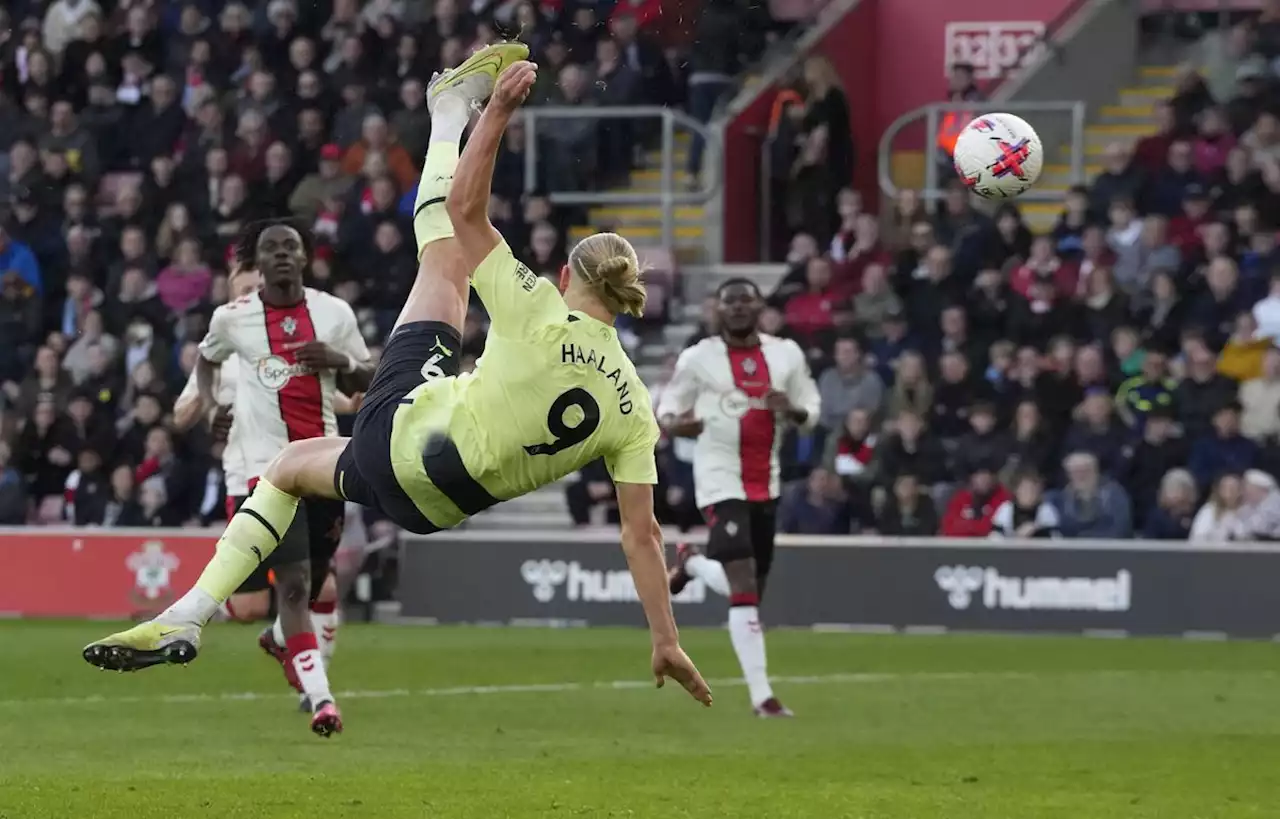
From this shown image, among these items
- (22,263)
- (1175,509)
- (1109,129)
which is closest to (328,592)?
(1175,509)

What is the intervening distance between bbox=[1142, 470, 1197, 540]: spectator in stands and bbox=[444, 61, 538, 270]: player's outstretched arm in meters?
11.6

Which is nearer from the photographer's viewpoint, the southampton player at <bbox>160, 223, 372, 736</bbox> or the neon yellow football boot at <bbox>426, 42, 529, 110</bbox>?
the neon yellow football boot at <bbox>426, 42, 529, 110</bbox>

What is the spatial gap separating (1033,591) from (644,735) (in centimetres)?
754

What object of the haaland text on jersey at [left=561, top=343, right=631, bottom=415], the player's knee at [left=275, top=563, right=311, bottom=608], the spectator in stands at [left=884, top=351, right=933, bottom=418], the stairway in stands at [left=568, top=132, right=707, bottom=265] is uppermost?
the stairway in stands at [left=568, top=132, right=707, bottom=265]

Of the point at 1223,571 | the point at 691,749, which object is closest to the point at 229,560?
the point at 691,749

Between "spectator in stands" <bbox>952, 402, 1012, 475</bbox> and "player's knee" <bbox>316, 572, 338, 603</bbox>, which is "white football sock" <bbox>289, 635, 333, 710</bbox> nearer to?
"player's knee" <bbox>316, 572, 338, 603</bbox>

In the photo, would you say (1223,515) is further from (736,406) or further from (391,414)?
(391,414)

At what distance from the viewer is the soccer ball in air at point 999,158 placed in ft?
37.6

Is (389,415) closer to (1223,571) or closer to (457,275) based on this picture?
(457,275)

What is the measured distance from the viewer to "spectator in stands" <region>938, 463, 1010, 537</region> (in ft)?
65.6

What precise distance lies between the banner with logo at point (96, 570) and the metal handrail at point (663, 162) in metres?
5.61

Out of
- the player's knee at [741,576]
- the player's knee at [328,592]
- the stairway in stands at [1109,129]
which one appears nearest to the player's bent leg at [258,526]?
the player's knee at [328,592]

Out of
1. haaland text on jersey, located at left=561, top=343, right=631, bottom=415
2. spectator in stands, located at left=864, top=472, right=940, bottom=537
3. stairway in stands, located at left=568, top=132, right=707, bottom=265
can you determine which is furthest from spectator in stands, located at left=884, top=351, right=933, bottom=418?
haaland text on jersey, located at left=561, top=343, right=631, bottom=415

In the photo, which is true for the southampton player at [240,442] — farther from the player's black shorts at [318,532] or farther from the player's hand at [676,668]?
the player's hand at [676,668]
